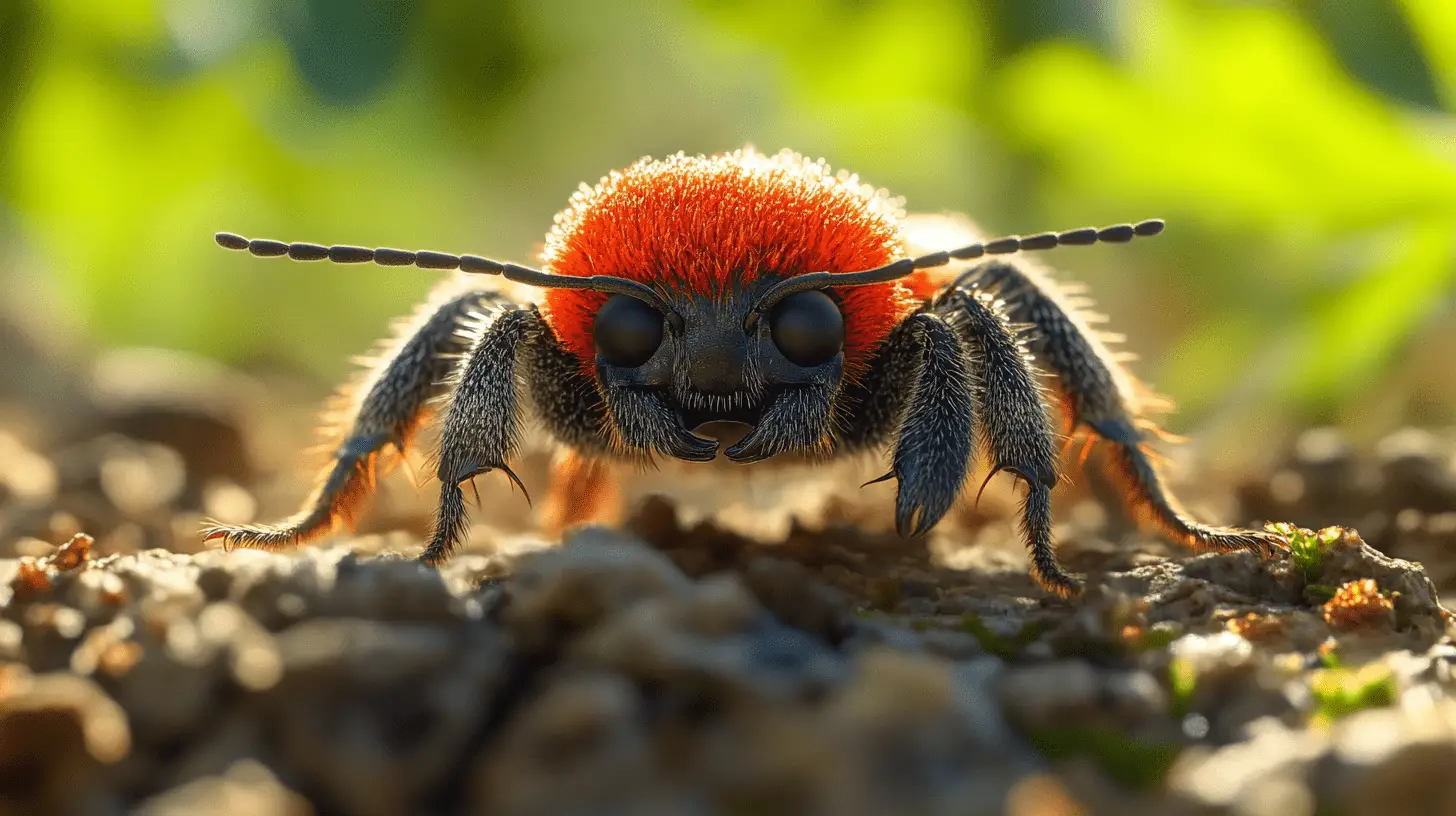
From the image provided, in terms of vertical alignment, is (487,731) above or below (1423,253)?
below

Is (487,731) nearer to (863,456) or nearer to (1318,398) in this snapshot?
(863,456)

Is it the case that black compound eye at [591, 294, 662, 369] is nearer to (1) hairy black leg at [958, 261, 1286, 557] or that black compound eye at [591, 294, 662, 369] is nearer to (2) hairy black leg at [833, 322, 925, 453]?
(2) hairy black leg at [833, 322, 925, 453]

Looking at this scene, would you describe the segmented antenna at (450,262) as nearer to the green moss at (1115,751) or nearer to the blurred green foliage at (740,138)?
the green moss at (1115,751)

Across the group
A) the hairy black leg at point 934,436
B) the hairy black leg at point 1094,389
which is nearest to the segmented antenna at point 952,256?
the hairy black leg at point 934,436

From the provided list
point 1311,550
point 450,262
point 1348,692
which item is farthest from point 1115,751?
point 450,262

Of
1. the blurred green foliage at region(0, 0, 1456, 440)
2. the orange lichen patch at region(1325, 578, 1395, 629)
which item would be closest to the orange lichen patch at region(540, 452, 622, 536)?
the orange lichen patch at region(1325, 578, 1395, 629)

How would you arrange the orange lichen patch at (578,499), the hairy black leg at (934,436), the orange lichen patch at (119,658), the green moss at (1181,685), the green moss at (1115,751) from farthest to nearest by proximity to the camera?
the orange lichen patch at (578,499), the hairy black leg at (934,436), the green moss at (1181,685), the orange lichen patch at (119,658), the green moss at (1115,751)

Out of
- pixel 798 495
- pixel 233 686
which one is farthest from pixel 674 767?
pixel 798 495

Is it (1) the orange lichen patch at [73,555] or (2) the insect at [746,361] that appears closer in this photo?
(1) the orange lichen patch at [73,555]
